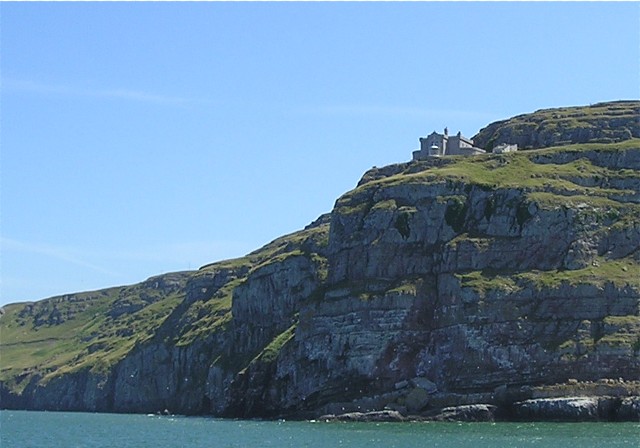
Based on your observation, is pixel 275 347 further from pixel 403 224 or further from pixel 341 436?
pixel 341 436

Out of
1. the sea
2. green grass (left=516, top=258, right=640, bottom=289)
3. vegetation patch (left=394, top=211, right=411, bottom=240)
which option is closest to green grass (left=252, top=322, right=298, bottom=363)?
the sea

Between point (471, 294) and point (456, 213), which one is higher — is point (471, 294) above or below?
below

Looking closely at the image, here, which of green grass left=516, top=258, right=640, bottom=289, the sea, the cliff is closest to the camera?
the sea

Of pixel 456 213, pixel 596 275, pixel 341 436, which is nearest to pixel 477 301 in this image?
pixel 596 275

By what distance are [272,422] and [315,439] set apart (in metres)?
42.1

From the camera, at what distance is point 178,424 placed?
16338cm

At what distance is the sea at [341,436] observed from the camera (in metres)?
105

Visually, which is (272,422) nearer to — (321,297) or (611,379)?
(321,297)

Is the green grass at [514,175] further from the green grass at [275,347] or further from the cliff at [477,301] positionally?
the green grass at [275,347]

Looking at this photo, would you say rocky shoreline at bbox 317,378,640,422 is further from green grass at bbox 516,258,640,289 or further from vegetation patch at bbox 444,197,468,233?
vegetation patch at bbox 444,197,468,233

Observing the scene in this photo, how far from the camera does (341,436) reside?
11800 cm

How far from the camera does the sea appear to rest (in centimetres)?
10500

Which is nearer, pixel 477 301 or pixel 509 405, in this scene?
pixel 509 405

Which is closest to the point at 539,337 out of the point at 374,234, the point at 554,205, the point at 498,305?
the point at 498,305
